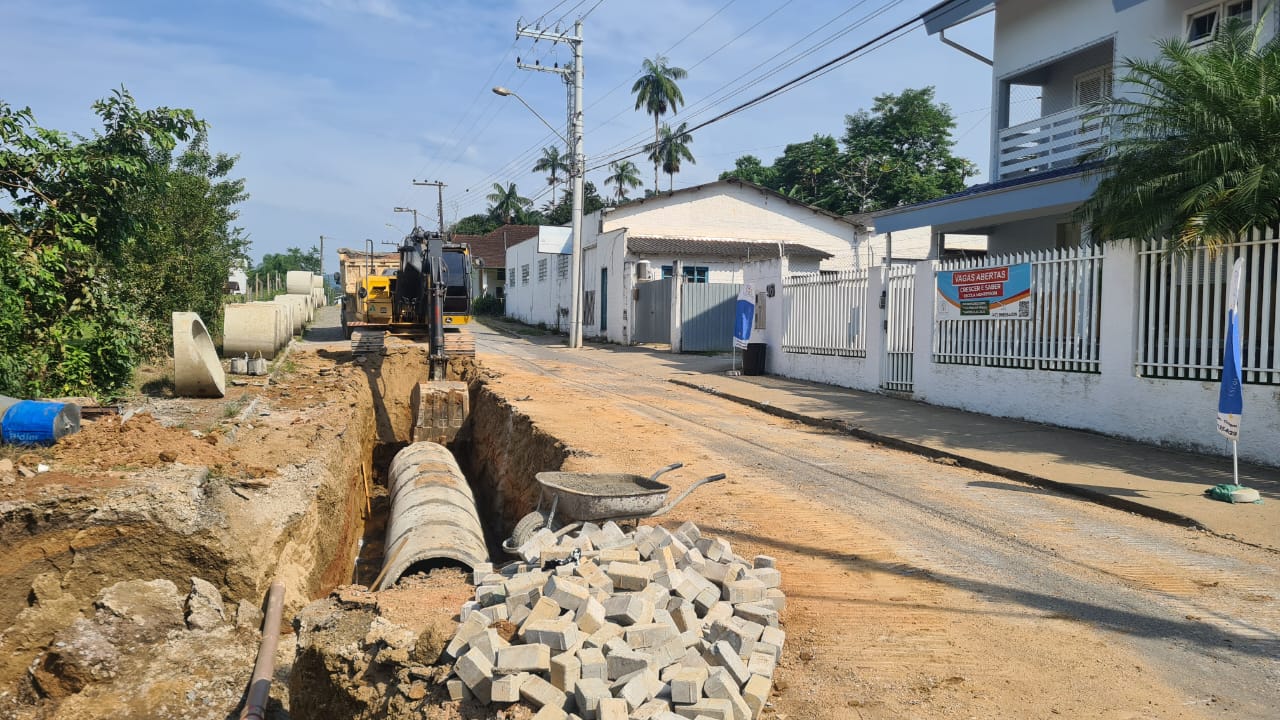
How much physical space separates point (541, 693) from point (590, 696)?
0.83 feet

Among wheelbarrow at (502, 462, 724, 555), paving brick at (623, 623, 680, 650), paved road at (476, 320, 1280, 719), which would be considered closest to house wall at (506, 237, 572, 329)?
paved road at (476, 320, 1280, 719)

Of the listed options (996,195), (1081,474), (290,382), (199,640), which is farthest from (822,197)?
(199,640)

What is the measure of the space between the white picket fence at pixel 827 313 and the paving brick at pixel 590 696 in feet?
41.3

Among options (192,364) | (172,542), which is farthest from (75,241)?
(172,542)

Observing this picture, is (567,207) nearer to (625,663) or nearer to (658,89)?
(658,89)

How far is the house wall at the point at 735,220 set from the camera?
3056 cm

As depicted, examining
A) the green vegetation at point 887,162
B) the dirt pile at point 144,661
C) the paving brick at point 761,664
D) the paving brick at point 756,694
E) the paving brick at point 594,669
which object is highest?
the green vegetation at point 887,162

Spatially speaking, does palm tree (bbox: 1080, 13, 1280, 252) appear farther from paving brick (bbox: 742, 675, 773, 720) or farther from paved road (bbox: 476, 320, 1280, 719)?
paving brick (bbox: 742, 675, 773, 720)

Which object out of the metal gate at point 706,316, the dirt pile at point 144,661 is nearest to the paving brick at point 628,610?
the dirt pile at point 144,661

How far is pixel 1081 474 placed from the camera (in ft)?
28.5

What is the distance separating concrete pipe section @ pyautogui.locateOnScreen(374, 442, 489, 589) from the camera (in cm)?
719

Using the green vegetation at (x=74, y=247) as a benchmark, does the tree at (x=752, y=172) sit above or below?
above

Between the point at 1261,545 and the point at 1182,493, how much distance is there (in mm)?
1449

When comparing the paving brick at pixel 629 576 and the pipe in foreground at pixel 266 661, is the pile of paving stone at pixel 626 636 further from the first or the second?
the pipe in foreground at pixel 266 661
